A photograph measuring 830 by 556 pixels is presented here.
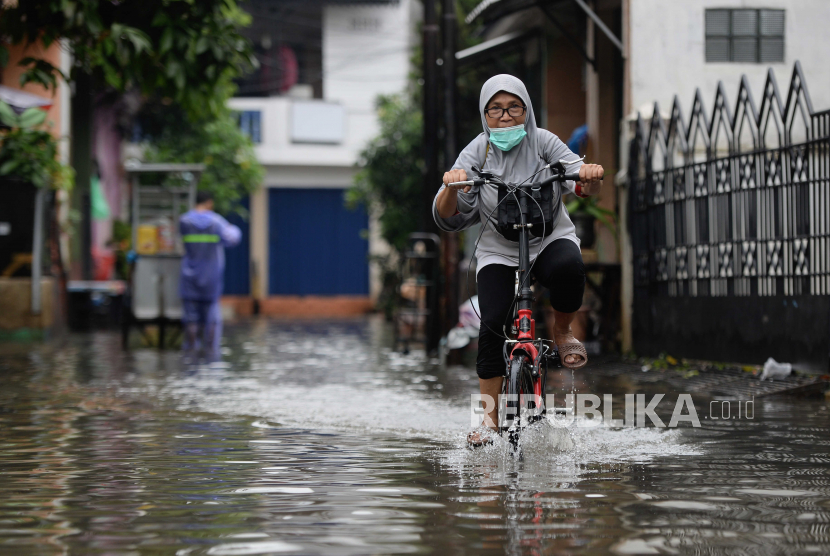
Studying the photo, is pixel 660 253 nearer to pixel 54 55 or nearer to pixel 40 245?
pixel 40 245

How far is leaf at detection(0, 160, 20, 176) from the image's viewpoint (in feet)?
54.0

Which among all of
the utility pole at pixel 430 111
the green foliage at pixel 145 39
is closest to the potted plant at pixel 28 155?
the utility pole at pixel 430 111

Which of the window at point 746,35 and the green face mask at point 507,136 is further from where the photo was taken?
the window at point 746,35

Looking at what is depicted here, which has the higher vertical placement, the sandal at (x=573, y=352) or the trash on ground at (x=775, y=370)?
the sandal at (x=573, y=352)

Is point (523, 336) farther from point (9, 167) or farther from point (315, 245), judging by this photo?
point (315, 245)

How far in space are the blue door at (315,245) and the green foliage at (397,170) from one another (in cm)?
991

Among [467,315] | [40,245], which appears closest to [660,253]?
[467,315]

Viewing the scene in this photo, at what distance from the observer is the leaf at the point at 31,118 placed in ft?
52.3

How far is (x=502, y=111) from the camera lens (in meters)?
5.78

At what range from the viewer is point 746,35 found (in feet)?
45.0

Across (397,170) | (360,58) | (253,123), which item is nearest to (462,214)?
(397,170)

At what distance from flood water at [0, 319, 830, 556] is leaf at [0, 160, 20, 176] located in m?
7.92

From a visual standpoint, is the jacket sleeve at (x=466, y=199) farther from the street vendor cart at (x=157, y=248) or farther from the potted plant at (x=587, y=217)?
the street vendor cart at (x=157, y=248)

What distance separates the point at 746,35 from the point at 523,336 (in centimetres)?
930
